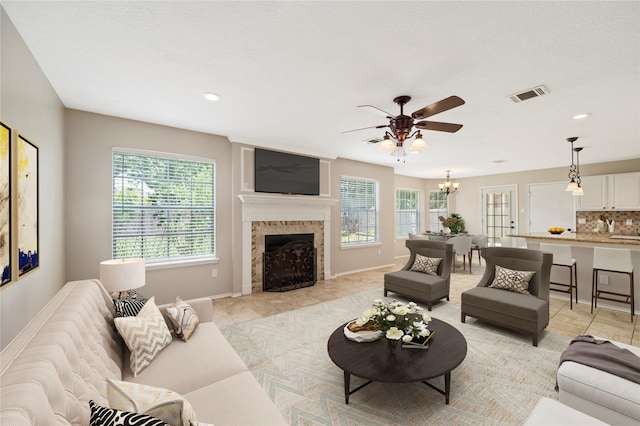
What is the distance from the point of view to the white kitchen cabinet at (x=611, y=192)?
18.1 feet

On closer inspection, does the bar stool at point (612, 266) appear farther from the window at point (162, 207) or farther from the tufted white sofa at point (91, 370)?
the window at point (162, 207)

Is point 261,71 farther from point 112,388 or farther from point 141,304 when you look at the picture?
point 112,388

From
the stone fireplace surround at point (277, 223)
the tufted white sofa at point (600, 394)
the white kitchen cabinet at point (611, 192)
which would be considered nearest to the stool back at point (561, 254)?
the tufted white sofa at point (600, 394)

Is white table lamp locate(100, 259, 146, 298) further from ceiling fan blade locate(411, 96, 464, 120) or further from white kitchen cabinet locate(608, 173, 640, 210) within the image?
white kitchen cabinet locate(608, 173, 640, 210)

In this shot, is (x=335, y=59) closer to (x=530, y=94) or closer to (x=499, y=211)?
(x=530, y=94)

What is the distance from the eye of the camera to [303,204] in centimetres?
518

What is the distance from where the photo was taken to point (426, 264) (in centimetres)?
426

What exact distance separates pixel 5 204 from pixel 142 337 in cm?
111

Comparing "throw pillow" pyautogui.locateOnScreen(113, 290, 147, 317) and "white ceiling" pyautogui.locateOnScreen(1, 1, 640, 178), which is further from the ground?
"white ceiling" pyautogui.locateOnScreen(1, 1, 640, 178)

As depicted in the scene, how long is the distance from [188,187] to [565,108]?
4.92 meters

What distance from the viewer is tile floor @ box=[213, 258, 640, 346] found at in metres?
3.21

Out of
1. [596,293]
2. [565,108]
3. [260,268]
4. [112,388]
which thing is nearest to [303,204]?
[260,268]

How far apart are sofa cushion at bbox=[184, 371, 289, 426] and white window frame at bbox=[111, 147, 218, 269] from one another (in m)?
2.84

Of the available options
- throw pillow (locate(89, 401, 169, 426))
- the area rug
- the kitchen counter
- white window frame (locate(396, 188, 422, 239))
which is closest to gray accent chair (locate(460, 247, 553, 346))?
the area rug
